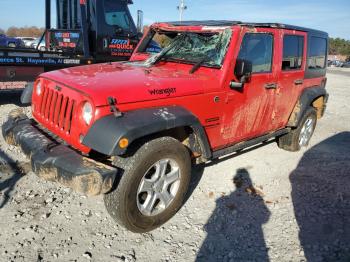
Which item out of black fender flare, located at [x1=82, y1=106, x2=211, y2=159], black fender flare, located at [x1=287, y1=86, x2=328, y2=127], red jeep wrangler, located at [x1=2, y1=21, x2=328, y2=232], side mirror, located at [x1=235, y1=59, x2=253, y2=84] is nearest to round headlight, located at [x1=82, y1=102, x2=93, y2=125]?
red jeep wrangler, located at [x1=2, y1=21, x2=328, y2=232]

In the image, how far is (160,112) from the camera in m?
3.12

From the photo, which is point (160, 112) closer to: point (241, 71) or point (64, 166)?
point (64, 166)

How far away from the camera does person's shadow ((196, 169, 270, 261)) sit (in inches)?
122

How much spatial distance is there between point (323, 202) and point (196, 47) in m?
2.46

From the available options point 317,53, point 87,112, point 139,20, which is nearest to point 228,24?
point 87,112

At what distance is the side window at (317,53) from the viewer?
216 inches

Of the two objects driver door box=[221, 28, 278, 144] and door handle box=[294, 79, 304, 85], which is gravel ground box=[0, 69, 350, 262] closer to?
driver door box=[221, 28, 278, 144]

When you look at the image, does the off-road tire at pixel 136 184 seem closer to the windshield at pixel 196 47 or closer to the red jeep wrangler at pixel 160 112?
the red jeep wrangler at pixel 160 112

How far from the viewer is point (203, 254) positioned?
10.1 feet

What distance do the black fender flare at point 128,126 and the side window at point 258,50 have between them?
4.50 feet

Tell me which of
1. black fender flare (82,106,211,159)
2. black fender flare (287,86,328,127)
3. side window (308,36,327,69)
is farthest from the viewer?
side window (308,36,327,69)

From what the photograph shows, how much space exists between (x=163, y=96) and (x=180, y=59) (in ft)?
3.54

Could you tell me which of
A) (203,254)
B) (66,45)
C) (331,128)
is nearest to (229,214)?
(203,254)

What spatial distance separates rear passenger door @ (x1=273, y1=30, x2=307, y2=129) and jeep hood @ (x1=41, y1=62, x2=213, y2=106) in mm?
1498
